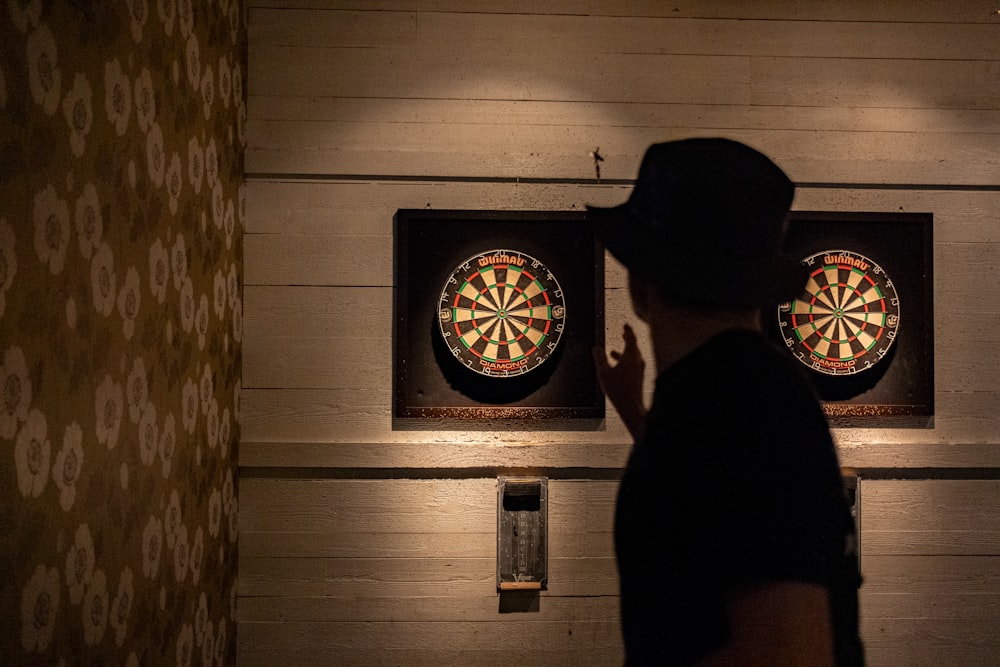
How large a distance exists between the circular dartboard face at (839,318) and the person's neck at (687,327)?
55.1 inches

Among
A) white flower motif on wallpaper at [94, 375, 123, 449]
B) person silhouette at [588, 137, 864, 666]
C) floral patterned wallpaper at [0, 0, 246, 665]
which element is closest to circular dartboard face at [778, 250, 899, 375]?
person silhouette at [588, 137, 864, 666]

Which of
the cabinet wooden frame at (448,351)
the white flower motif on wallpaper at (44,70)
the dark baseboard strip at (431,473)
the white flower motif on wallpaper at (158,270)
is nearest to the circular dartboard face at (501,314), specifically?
the cabinet wooden frame at (448,351)

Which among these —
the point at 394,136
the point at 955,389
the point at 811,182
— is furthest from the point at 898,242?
the point at 394,136

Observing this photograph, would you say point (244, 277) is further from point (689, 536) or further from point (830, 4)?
point (830, 4)

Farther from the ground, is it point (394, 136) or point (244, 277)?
point (394, 136)

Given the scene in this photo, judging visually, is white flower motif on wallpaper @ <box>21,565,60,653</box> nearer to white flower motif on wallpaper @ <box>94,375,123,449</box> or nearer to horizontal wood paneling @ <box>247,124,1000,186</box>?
white flower motif on wallpaper @ <box>94,375,123,449</box>

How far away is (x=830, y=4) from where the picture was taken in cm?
276

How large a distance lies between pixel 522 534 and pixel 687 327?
1477mm

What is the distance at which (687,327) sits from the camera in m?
1.36

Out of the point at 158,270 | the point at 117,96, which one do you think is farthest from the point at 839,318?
the point at 117,96

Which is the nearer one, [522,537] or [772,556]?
[772,556]

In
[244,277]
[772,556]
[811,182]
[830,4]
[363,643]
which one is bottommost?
[363,643]

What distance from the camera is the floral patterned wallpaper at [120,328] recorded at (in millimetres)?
1359

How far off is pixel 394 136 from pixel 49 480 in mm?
1673
